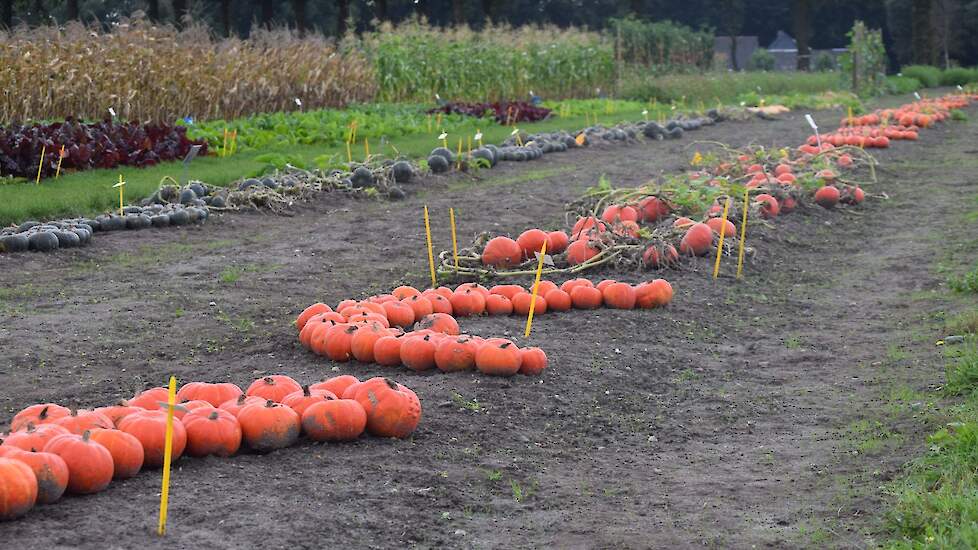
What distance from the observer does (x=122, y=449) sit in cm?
433

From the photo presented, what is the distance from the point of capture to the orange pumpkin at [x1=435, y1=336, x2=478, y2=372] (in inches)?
239

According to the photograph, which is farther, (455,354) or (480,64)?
(480,64)

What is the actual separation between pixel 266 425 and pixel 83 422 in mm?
688

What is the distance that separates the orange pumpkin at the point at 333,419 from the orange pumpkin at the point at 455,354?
1.14 m

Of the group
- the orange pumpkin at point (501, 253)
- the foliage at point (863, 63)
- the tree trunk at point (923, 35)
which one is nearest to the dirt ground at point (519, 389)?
the orange pumpkin at point (501, 253)

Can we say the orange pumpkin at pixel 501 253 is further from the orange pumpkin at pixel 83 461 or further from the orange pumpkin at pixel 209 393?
the orange pumpkin at pixel 83 461

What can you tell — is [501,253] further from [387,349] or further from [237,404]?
[237,404]

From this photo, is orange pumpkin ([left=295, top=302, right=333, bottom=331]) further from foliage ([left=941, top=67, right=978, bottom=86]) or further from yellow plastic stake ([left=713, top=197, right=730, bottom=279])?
foliage ([left=941, top=67, right=978, bottom=86])

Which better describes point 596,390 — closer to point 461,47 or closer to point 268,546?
point 268,546

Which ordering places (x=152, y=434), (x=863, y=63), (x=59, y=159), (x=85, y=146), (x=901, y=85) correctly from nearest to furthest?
Result: (x=152, y=434) → (x=59, y=159) → (x=85, y=146) → (x=863, y=63) → (x=901, y=85)

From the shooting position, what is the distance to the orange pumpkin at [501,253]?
27.9 ft

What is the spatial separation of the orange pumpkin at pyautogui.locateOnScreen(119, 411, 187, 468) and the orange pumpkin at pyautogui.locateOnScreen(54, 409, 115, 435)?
0.08 metres

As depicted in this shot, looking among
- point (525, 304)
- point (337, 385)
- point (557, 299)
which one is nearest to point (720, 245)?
point (557, 299)

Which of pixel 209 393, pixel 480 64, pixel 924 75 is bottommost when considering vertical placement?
pixel 924 75
